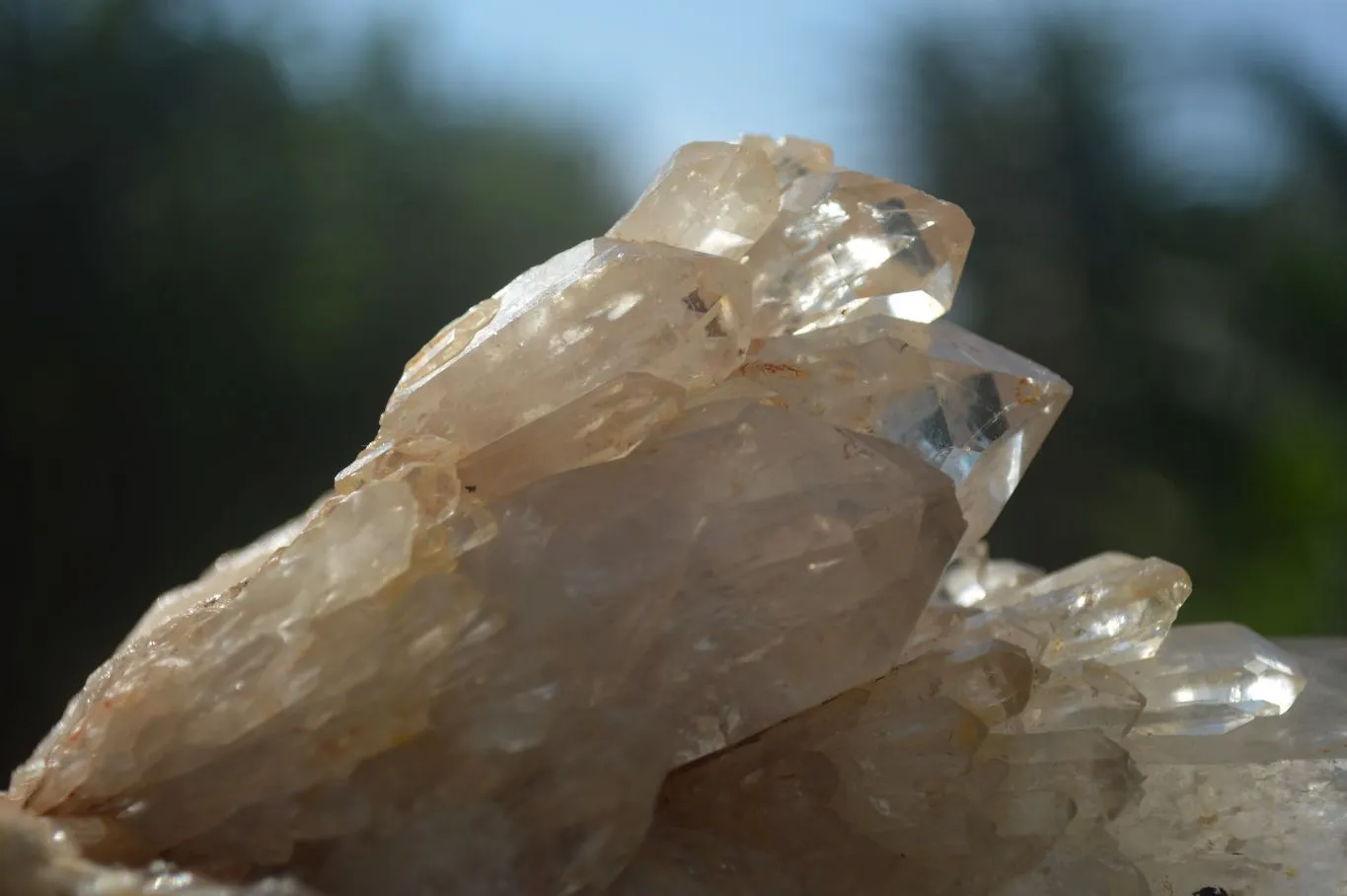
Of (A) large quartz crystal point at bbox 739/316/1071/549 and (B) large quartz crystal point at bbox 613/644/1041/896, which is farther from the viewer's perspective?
(A) large quartz crystal point at bbox 739/316/1071/549

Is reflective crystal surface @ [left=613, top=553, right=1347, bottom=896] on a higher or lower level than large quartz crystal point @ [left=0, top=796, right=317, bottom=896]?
lower

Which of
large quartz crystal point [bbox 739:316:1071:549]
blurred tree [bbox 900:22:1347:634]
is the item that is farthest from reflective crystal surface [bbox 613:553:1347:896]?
blurred tree [bbox 900:22:1347:634]

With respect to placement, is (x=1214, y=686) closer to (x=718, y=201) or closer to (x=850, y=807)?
(x=850, y=807)

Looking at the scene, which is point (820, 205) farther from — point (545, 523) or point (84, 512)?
point (84, 512)

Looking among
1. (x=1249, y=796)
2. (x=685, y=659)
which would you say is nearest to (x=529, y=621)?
(x=685, y=659)

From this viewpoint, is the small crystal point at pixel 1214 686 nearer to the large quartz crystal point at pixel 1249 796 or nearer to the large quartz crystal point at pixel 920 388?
the large quartz crystal point at pixel 1249 796

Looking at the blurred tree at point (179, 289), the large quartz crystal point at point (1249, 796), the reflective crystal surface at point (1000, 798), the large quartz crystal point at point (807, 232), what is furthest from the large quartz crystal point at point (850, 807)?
the blurred tree at point (179, 289)

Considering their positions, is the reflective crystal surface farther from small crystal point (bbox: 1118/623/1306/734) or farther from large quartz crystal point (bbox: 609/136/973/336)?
large quartz crystal point (bbox: 609/136/973/336)
